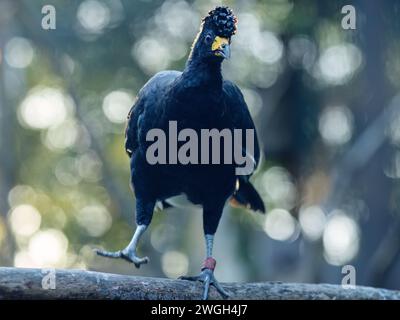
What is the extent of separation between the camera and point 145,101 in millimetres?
5613

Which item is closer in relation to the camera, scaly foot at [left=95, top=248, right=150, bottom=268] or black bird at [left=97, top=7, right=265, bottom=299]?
black bird at [left=97, top=7, right=265, bottom=299]

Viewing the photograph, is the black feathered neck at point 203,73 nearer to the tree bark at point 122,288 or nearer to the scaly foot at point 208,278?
the scaly foot at point 208,278

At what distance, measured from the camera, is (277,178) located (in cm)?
1358

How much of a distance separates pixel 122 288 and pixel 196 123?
1.10 meters

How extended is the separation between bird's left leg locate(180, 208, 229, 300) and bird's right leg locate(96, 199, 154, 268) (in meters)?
0.38

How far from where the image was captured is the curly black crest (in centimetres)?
505

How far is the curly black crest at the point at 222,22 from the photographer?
5.05 metres

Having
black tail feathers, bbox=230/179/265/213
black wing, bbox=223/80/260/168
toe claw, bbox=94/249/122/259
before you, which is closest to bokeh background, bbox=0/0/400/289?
black tail feathers, bbox=230/179/265/213

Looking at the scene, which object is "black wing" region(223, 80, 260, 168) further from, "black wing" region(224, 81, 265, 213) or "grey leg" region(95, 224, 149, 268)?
"grey leg" region(95, 224, 149, 268)

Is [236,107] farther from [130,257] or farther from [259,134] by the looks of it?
[259,134]

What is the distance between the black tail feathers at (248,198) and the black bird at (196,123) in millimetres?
214

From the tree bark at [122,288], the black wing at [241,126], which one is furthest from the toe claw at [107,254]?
the black wing at [241,126]
